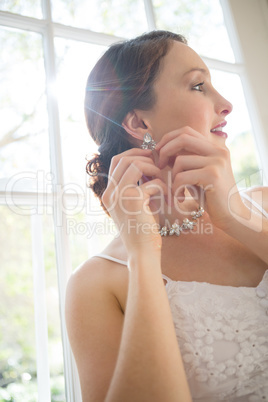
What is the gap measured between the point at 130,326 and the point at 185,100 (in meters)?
0.66

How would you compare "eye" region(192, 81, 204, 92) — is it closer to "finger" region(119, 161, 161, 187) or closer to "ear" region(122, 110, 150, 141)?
"ear" region(122, 110, 150, 141)

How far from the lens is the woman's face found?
0.96 meters

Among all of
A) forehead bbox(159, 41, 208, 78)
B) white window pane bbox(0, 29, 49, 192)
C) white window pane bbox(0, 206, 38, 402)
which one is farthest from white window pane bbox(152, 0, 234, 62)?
white window pane bbox(0, 206, 38, 402)

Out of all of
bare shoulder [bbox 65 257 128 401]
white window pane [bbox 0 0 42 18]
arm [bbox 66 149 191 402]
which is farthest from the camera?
white window pane [bbox 0 0 42 18]

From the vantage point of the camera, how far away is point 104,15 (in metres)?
1.88

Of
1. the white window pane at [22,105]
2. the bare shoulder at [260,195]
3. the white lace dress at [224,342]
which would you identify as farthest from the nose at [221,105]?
the white window pane at [22,105]

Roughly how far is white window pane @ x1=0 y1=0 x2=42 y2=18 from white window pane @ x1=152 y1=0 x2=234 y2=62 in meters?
0.76

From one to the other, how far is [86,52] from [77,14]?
24cm

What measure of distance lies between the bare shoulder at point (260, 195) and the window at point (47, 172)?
66cm

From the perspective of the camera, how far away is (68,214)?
1418 mm

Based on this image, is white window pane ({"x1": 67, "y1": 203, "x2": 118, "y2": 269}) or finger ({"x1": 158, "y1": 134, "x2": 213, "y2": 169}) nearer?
finger ({"x1": 158, "y1": 134, "x2": 213, "y2": 169})

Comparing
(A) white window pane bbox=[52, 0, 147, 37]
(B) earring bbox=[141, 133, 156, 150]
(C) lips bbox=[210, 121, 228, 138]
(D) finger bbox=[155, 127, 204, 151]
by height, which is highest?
(A) white window pane bbox=[52, 0, 147, 37]

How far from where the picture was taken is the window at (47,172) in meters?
1.21

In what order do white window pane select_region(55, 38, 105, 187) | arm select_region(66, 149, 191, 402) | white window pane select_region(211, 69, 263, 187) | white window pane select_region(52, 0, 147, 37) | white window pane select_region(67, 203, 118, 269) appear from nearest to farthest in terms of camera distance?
arm select_region(66, 149, 191, 402)
white window pane select_region(67, 203, 118, 269)
white window pane select_region(55, 38, 105, 187)
white window pane select_region(52, 0, 147, 37)
white window pane select_region(211, 69, 263, 187)
